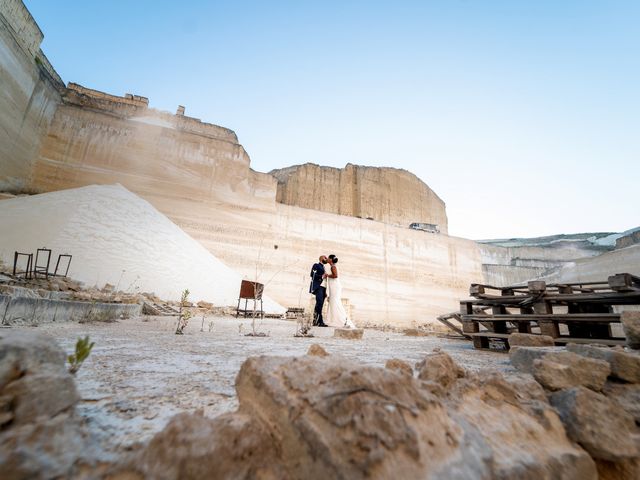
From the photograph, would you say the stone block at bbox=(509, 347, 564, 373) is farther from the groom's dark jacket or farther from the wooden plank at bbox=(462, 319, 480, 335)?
the groom's dark jacket

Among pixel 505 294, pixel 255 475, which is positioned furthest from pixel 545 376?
pixel 505 294

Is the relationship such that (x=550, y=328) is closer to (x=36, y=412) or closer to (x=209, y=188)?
(x=36, y=412)

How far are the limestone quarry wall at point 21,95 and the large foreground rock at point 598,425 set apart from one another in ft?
66.1

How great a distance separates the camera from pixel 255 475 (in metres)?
0.62

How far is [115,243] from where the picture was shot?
34.3 ft

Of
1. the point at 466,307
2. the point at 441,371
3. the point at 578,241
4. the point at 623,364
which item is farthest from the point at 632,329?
the point at 578,241

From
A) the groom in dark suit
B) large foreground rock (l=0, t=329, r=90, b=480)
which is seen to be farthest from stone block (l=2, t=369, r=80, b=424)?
the groom in dark suit

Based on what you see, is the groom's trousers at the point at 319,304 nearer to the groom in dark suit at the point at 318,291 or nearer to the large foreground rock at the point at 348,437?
the groom in dark suit at the point at 318,291

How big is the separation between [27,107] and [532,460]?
71.0 ft

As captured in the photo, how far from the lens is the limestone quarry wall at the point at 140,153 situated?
1625 cm

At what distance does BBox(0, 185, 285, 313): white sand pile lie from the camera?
9.27 m

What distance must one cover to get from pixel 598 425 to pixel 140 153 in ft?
68.3

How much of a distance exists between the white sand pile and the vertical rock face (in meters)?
12.7

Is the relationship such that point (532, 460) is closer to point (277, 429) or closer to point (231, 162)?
point (277, 429)
